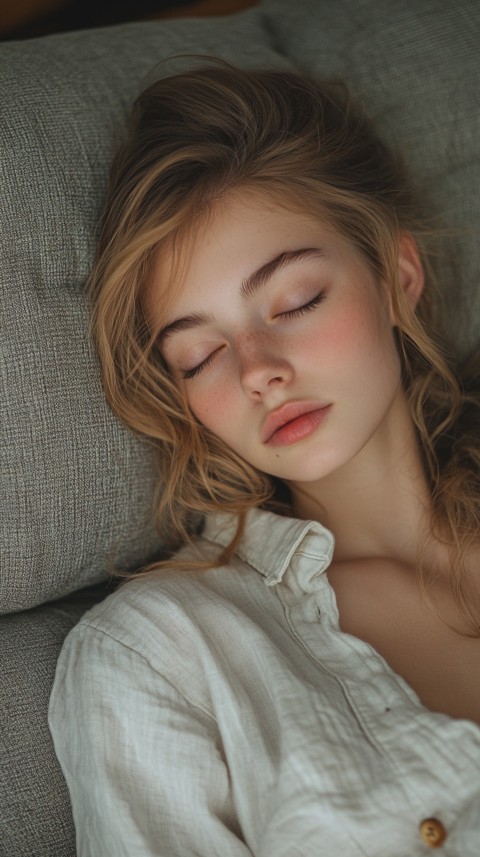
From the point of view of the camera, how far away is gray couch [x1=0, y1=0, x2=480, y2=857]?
1.36 m

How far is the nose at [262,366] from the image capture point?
131 cm

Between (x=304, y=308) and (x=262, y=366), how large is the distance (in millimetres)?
123

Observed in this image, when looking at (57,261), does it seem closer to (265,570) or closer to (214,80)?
(214,80)

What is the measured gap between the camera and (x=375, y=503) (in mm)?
1576

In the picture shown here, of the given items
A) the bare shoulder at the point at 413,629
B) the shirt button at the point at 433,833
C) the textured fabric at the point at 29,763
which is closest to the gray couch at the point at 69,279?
the textured fabric at the point at 29,763

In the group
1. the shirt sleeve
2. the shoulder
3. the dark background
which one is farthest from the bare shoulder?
the dark background

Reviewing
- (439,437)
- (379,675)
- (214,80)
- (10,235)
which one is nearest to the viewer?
(379,675)

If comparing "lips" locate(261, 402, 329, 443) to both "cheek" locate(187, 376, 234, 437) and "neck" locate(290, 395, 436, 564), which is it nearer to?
"cheek" locate(187, 376, 234, 437)

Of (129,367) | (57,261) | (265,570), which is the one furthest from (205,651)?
(57,261)

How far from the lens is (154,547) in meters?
1.58

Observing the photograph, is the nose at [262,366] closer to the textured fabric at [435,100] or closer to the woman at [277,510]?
the woman at [277,510]

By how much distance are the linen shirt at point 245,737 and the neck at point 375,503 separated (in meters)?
0.21

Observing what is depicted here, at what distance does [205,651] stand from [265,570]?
0.22 metres

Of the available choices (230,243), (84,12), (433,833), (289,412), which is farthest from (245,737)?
(84,12)
